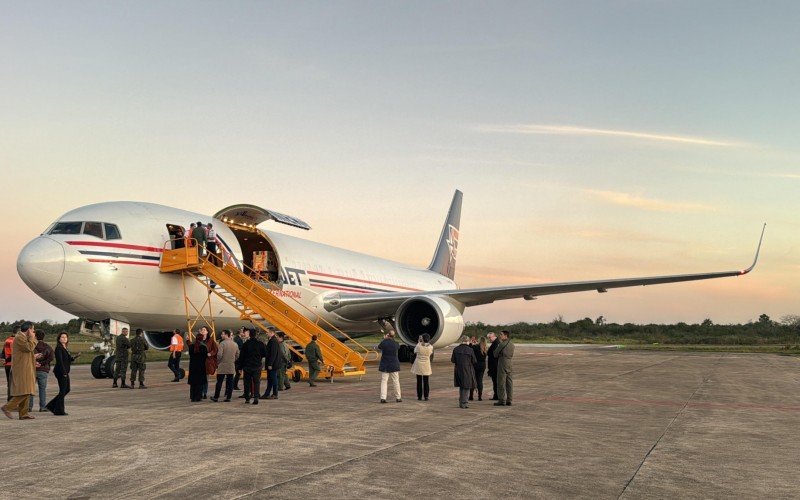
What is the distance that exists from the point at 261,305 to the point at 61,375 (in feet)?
22.9

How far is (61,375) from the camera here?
1064cm

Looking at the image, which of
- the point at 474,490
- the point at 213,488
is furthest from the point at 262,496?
the point at 474,490

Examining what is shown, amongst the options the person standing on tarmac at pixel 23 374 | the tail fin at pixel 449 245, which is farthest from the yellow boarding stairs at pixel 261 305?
the tail fin at pixel 449 245

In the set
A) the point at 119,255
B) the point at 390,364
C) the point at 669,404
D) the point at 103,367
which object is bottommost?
the point at 669,404

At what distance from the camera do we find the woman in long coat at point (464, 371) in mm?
11961

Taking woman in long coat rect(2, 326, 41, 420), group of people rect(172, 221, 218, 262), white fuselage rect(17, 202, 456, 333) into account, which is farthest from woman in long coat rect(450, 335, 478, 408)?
white fuselage rect(17, 202, 456, 333)

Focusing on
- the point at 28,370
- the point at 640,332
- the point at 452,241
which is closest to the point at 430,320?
the point at 28,370

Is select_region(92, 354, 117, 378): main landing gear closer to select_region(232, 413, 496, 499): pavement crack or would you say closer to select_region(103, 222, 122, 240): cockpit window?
select_region(103, 222, 122, 240): cockpit window

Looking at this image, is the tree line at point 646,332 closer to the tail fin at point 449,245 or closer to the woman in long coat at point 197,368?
the tail fin at point 449,245

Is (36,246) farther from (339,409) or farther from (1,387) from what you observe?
(339,409)

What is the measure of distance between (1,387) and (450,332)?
1172cm

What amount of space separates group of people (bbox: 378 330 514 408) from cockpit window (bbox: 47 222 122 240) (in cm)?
726

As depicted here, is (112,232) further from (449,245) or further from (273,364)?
(449,245)

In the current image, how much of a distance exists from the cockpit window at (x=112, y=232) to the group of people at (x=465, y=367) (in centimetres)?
717
